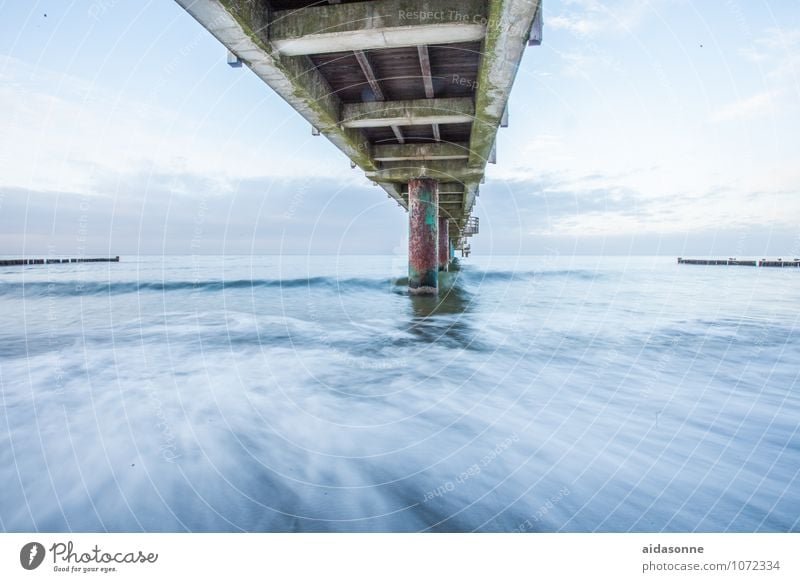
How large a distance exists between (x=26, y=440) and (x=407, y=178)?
11.4 m

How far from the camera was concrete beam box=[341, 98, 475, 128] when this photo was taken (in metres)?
7.98

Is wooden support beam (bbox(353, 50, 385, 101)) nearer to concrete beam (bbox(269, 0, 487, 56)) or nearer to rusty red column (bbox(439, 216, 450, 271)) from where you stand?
concrete beam (bbox(269, 0, 487, 56))

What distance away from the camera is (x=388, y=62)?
7098 millimetres

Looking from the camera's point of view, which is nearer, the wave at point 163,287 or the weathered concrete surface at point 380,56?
the weathered concrete surface at point 380,56

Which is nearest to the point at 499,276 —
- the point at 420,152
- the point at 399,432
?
the point at 420,152

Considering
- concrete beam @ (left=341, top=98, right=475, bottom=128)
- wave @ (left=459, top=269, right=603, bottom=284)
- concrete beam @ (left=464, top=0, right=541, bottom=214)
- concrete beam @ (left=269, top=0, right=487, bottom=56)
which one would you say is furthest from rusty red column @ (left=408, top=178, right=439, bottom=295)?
wave @ (left=459, top=269, right=603, bottom=284)

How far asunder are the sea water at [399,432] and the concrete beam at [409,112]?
4778 millimetres

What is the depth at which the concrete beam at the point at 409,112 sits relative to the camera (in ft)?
26.2

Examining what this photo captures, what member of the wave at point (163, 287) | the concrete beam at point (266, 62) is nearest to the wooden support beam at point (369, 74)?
the concrete beam at point (266, 62)

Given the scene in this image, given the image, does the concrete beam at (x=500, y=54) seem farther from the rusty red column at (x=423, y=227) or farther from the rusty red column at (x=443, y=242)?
the rusty red column at (x=443, y=242)

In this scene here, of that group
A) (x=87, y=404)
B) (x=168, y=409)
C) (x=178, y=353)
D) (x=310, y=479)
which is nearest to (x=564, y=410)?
(x=310, y=479)

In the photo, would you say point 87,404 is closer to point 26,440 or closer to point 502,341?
point 26,440

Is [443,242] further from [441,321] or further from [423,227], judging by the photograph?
[441,321]
